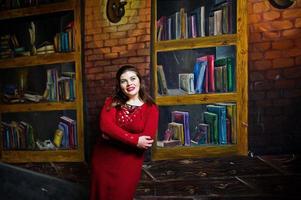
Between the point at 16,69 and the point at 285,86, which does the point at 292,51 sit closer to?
the point at 285,86

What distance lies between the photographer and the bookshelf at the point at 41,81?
9.32 feet

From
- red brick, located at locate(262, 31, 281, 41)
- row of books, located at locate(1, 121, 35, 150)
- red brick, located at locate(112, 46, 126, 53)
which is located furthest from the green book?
row of books, located at locate(1, 121, 35, 150)

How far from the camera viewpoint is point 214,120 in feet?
8.05

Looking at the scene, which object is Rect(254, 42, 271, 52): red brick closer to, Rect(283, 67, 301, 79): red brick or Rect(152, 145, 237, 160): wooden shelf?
Rect(283, 67, 301, 79): red brick

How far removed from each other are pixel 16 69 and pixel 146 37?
4.48 ft

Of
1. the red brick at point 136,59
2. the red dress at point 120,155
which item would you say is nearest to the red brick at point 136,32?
the red brick at point 136,59

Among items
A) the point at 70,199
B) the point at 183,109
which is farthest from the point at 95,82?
the point at 70,199

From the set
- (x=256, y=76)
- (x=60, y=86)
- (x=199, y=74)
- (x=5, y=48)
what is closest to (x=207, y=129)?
(x=199, y=74)

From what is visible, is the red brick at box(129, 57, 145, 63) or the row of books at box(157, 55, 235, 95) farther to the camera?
the red brick at box(129, 57, 145, 63)

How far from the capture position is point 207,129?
8.13 feet

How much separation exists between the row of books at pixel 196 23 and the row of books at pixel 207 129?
0.59 meters

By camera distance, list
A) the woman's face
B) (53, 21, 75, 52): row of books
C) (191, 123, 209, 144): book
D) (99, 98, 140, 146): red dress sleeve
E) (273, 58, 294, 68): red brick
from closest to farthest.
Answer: (99, 98, 140, 146): red dress sleeve < the woman's face < (273, 58, 294, 68): red brick < (191, 123, 209, 144): book < (53, 21, 75, 52): row of books

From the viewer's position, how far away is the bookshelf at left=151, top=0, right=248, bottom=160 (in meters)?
2.38

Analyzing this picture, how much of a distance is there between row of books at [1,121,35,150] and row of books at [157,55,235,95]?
146cm
